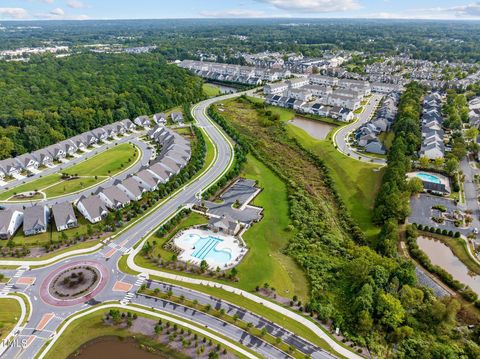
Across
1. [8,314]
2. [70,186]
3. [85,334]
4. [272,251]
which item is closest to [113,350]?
[85,334]

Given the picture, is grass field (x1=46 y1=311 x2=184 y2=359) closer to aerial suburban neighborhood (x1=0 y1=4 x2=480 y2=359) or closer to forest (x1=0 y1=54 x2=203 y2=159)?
aerial suburban neighborhood (x1=0 y1=4 x2=480 y2=359)

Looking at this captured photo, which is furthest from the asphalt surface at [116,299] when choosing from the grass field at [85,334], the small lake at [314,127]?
the small lake at [314,127]

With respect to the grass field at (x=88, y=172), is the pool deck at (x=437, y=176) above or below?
above

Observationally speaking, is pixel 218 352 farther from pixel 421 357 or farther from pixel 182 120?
pixel 182 120

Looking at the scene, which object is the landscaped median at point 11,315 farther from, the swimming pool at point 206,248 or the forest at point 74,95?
the forest at point 74,95

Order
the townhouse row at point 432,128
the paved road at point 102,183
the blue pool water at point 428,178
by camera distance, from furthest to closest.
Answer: the townhouse row at point 432,128, the blue pool water at point 428,178, the paved road at point 102,183

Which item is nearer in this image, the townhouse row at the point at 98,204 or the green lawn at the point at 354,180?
the townhouse row at the point at 98,204
